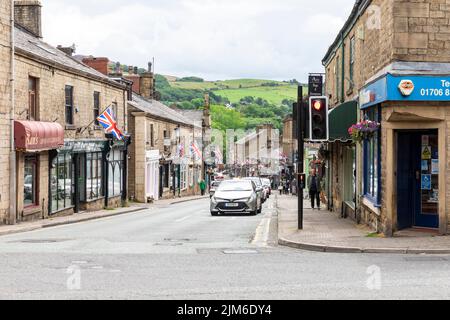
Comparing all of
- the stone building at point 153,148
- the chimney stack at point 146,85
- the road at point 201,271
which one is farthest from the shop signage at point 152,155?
the road at point 201,271

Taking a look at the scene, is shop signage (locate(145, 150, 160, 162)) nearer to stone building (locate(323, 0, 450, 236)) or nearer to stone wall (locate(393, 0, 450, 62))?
stone building (locate(323, 0, 450, 236))

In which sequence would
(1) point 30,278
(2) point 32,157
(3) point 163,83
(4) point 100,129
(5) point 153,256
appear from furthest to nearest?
(3) point 163,83
(4) point 100,129
(2) point 32,157
(5) point 153,256
(1) point 30,278

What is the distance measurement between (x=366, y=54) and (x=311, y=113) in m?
3.11

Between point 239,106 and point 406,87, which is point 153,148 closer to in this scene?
point 406,87

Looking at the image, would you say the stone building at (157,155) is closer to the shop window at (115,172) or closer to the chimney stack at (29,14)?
the shop window at (115,172)

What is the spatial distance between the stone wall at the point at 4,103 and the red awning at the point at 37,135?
1.34 ft

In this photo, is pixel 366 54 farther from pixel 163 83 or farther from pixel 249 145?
pixel 163 83

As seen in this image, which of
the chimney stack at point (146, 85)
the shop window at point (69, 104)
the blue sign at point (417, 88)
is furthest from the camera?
the chimney stack at point (146, 85)

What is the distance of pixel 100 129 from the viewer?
36.7m

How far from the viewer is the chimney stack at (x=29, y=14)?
3506 cm

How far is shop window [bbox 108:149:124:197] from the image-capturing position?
3915 centimetres

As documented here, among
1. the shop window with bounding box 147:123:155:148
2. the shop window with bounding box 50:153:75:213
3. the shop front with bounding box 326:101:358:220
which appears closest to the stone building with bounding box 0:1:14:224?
the shop window with bounding box 50:153:75:213

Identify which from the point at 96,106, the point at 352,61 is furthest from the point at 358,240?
the point at 96,106
